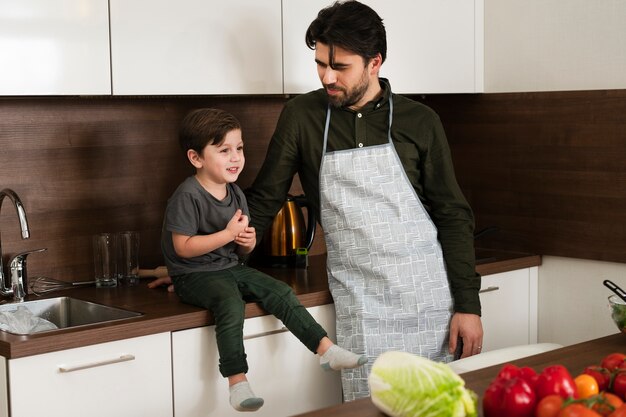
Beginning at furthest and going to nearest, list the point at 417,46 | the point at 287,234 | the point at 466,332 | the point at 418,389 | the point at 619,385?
the point at 417,46 < the point at 287,234 < the point at 466,332 < the point at 619,385 < the point at 418,389

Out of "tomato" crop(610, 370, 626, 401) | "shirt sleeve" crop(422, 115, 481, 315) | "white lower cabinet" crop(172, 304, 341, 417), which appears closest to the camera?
"tomato" crop(610, 370, 626, 401)

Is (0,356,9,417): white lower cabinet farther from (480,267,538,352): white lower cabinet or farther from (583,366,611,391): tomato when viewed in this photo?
(480,267,538,352): white lower cabinet

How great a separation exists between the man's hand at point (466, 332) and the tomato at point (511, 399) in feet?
3.83

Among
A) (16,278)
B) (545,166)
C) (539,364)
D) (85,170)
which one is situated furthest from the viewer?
(545,166)

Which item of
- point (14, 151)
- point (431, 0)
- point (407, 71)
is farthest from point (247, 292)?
point (431, 0)

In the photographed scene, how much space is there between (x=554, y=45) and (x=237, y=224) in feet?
4.28

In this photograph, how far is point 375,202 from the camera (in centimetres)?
254

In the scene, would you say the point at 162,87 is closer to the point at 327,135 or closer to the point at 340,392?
the point at 327,135

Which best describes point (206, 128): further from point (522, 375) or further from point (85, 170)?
point (522, 375)

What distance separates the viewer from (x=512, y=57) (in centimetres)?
318

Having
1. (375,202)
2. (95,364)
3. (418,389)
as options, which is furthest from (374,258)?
(418,389)

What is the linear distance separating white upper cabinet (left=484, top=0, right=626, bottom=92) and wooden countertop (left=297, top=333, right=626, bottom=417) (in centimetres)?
110

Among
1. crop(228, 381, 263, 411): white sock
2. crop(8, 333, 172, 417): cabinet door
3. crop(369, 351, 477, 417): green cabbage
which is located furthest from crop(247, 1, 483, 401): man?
crop(369, 351, 477, 417): green cabbage

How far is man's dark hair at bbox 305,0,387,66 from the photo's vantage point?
2.43m
